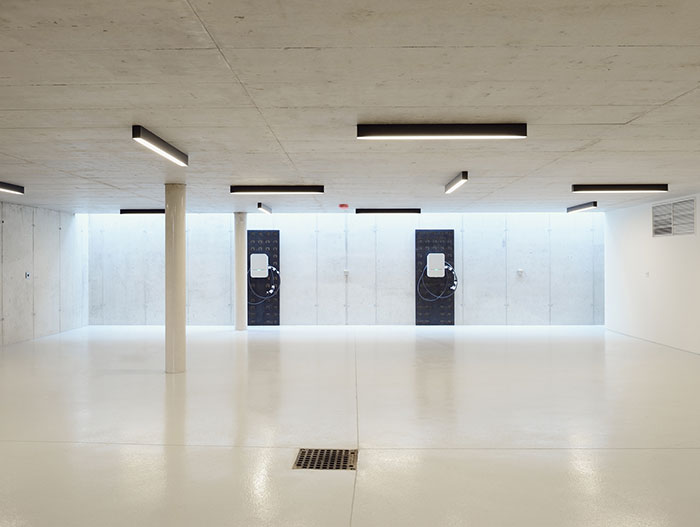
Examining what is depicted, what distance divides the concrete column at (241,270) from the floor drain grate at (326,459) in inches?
361

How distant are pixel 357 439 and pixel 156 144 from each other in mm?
3455

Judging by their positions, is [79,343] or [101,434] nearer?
[101,434]

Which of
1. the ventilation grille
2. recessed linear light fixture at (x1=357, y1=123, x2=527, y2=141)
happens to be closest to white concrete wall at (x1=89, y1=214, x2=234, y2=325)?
the ventilation grille

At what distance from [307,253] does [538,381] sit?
8384mm

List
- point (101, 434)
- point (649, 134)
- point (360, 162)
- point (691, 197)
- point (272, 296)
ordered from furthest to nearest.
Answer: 1. point (272, 296)
2. point (691, 197)
3. point (360, 162)
4. point (649, 134)
5. point (101, 434)

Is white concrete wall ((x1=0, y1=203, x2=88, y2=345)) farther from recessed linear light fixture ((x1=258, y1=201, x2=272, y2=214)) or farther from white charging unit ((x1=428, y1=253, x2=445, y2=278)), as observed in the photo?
white charging unit ((x1=428, y1=253, x2=445, y2=278))

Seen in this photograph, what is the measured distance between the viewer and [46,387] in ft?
22.8

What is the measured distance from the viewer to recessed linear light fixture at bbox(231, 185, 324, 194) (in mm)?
8914

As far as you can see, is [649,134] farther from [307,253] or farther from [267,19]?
[307,253]

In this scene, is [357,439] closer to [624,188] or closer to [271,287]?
[624,188]

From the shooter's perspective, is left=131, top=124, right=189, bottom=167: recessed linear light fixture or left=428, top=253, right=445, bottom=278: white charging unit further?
left=428, top=253, right=445, bottom=278: white charging unit

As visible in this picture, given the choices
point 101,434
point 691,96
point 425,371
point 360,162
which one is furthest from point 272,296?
point 691,96

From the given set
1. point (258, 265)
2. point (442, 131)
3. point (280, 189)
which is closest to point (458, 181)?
point (442, 131)

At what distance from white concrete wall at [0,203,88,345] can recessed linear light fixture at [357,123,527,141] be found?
376 inches
